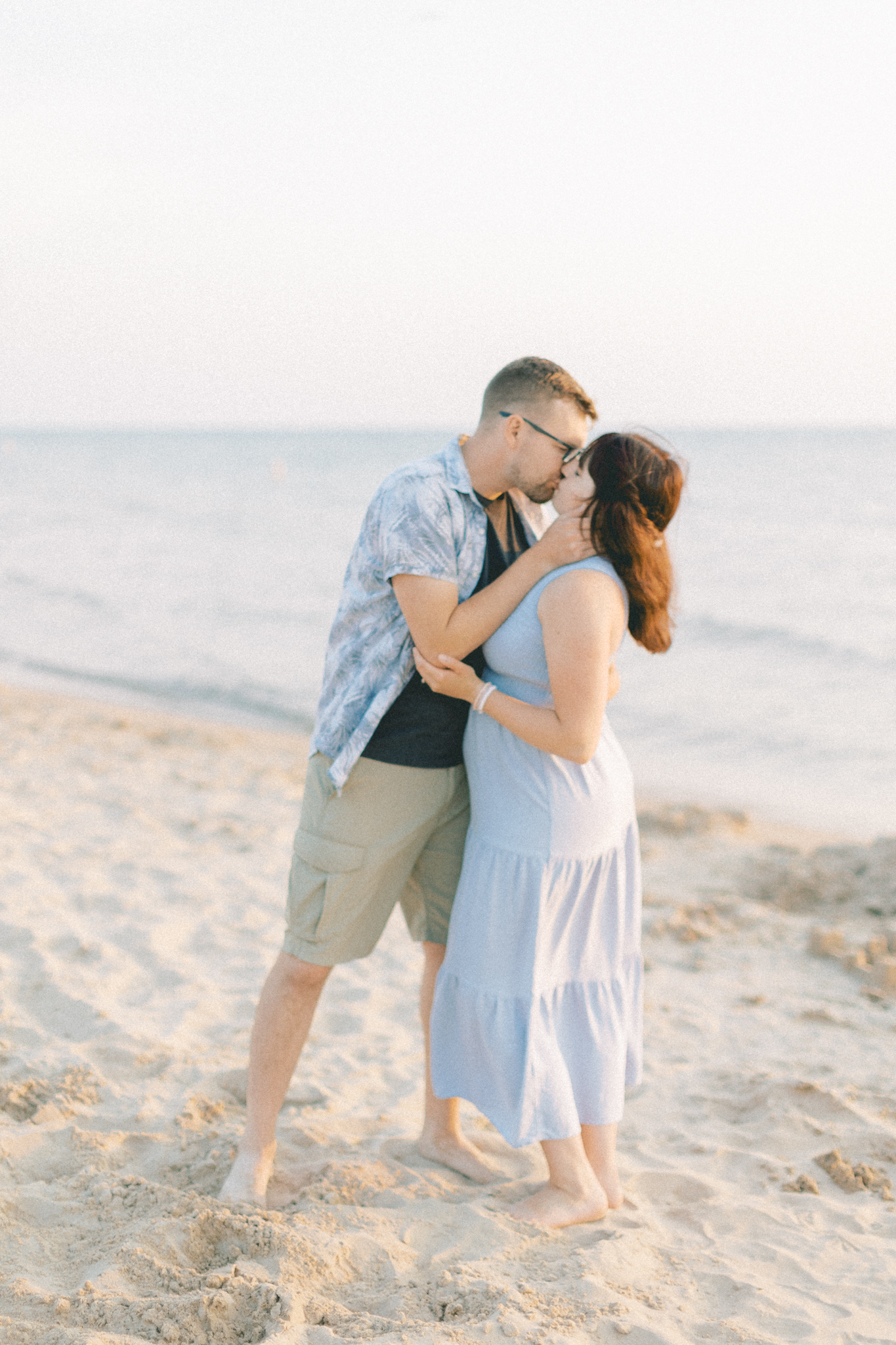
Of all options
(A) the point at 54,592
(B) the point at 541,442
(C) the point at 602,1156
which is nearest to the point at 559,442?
(B) the point at 541,442

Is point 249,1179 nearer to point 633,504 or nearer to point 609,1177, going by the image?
point 609,1177

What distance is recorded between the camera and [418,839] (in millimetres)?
2857

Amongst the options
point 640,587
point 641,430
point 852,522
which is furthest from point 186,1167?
point 852,522

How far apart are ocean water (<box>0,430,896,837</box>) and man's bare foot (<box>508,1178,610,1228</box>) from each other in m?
1.68

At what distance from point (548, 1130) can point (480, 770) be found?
0.93 m

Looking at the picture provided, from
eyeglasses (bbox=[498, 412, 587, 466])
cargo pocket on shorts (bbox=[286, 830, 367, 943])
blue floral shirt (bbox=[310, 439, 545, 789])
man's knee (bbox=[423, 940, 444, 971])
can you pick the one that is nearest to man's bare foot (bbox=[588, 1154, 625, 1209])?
man's knee (bbox=[423, 940, 444, 971])

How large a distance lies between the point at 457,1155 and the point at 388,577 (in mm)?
1712

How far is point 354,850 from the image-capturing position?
2.73 meters

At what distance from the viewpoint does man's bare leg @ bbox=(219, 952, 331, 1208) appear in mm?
2773

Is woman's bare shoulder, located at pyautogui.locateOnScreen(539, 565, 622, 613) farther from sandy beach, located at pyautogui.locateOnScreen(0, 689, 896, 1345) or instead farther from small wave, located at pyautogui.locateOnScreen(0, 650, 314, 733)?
small wave, located at pyautogui.locateOnScreen(0, 650, 314, 733)

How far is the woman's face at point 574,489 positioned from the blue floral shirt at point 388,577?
204 mm

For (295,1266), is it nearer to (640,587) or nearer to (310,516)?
(640,587)

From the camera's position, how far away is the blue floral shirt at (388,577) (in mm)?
2584

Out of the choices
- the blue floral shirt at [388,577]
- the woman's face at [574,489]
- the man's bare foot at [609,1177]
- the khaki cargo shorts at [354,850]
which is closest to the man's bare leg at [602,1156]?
the man's bare foot at [609,1177]
